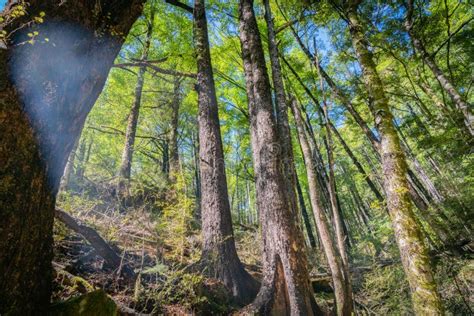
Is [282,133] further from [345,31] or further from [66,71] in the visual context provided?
[345,31]

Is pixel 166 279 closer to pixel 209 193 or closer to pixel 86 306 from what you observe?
pixel 209 193

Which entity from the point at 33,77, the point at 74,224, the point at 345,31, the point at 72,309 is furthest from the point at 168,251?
the point at 345,31

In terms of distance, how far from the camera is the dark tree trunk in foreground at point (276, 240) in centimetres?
334

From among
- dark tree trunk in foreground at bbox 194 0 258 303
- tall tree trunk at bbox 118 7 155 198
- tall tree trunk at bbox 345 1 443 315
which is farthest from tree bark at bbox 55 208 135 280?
tall tree trunk at bbox 345 1 443 315

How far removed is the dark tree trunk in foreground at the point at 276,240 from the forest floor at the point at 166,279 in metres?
0.76

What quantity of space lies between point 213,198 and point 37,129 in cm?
325

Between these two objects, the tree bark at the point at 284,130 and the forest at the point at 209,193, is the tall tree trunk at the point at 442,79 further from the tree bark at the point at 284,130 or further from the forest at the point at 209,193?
the tree bark at the point at 284,130

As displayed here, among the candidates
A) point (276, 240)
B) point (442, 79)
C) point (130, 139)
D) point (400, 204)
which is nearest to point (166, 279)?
point (276, 240)

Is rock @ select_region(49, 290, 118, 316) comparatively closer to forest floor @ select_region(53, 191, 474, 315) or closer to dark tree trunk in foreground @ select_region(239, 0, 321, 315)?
forest floor @ select_region(53, 191, 474, 315)

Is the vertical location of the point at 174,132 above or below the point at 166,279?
Result: above

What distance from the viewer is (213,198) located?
4.85 meters

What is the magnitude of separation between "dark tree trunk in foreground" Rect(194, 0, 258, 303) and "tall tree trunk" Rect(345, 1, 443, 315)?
2.42m

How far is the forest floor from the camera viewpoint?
10.5ft

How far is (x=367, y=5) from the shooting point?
6.16 metres
